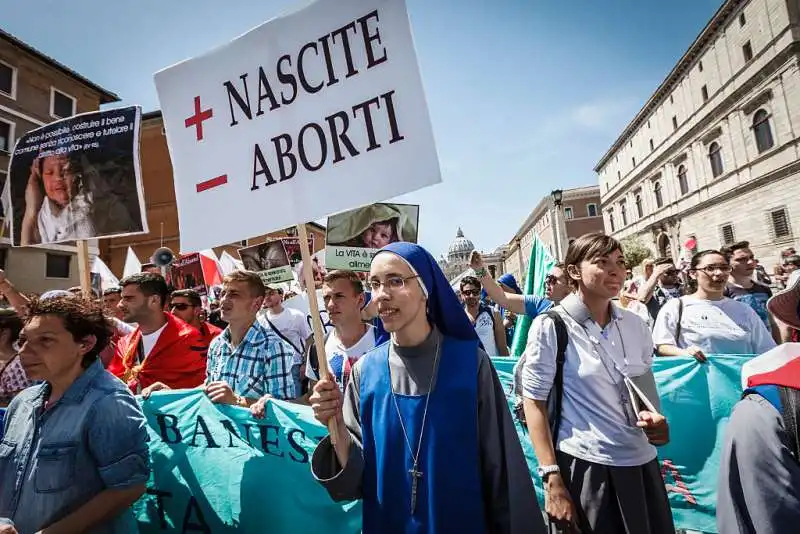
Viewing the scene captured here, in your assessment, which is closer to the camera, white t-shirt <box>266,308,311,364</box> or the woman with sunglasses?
the woman with sunglasses

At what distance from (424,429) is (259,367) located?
1916 millimetres

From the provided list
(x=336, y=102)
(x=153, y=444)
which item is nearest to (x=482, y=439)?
(x=336, y=102)

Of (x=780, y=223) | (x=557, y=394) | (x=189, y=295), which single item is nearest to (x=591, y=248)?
(x=557, y=394)

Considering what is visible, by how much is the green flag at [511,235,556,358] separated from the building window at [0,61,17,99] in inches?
1105

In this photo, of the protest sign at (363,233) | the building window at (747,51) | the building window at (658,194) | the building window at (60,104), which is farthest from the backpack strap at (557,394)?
the building window at (658,194)

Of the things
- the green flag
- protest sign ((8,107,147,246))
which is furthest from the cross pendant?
the green flag

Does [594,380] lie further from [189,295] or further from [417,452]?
[189,295]

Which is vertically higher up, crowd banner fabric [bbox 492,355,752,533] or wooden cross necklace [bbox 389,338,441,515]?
wooden cross necklace [bbox 389,338,441,515]

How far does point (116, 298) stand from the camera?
579 cm

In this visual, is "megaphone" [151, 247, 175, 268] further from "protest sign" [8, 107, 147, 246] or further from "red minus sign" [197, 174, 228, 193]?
"red minus sign" [197, 174, 228, 193]

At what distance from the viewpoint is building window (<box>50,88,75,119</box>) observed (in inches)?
922

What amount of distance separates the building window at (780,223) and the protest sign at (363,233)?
2778cm

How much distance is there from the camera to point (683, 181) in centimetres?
3650

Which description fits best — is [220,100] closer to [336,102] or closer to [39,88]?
[336,102]
